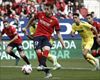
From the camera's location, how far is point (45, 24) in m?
17.2

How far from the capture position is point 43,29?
56.6 ft

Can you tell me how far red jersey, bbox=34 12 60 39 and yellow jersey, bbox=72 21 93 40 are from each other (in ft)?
11.5

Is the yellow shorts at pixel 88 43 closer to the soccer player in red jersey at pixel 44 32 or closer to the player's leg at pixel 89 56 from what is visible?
the player's leg at pixel 89 56

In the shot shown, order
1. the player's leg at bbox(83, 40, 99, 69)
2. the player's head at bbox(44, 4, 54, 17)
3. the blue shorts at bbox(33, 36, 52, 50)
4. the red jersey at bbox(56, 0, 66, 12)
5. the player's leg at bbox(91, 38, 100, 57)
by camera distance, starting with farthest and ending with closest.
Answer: the red jersey at bbox(56, 0, 66, 12) → the player's leg at bbox(91, 38, 100, 57) → the player's leg at bbox(83, 40, 99, 69) → the blue shorts at bbox(33, 36, 52, 50) → the player's head at bbox(44, 4, 54, 17)

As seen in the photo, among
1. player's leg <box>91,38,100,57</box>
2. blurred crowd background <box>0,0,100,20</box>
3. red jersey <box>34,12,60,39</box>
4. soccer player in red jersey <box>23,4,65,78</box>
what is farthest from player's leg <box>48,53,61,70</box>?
blurred crowd background <box>0,0,100,20</box>

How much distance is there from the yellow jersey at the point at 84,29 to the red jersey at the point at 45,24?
138 inches

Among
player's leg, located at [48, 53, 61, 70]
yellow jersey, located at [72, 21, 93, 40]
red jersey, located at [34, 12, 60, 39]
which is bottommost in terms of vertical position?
player's leg, located at [48, 53, 61, 70]

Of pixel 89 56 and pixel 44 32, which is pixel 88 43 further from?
pixel 44 32

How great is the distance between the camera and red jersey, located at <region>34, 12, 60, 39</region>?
17.2m

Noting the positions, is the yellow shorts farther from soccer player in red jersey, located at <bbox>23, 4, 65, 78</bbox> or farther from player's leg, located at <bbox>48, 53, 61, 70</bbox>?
soccer player in red jersey, located at <bbox>23, 4, 65, 78</bbox>

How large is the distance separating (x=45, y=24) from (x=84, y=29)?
4008 mm

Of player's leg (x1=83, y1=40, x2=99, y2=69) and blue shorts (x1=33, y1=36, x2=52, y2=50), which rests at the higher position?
blue shorts (x1=33, y1=36, x2=52, y2=50)

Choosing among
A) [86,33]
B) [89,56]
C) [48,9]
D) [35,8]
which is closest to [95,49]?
[86,33]

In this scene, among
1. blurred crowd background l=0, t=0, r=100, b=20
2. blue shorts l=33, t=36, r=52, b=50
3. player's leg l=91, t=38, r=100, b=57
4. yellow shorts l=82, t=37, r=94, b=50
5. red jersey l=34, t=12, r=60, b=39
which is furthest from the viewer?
blurred crowd background l=0, t=0, r=100, b=20
